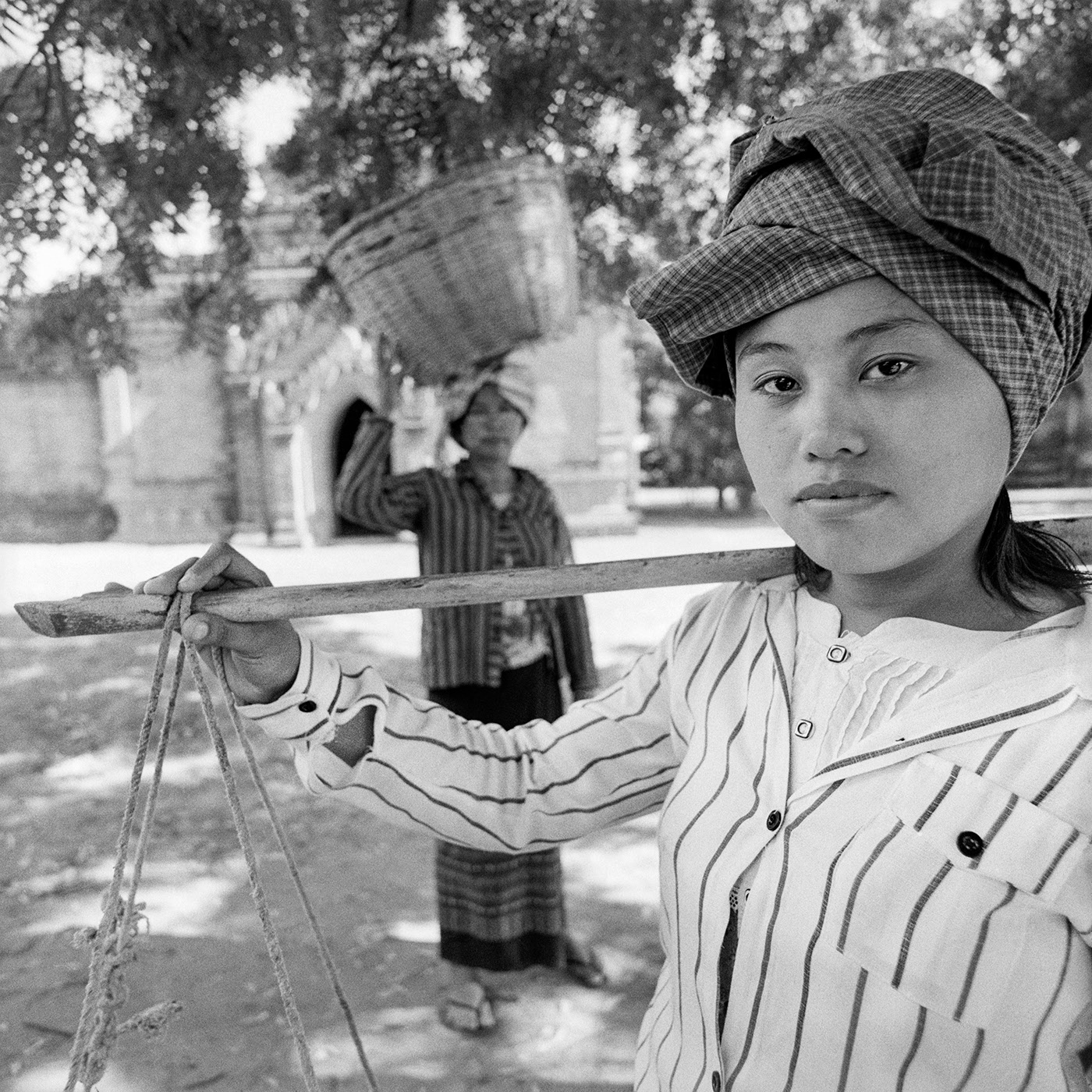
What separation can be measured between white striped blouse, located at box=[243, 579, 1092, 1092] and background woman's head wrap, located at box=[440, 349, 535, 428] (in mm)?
1963

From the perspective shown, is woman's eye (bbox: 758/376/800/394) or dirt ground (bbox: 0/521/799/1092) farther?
dirt ground (bbox: 0/521/799/1092)

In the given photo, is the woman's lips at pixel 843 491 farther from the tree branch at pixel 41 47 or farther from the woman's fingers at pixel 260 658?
the tree branch at pixel 41 47

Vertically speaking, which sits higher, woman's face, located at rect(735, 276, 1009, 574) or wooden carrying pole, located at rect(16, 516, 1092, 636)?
woman's face, located at rect(735, 276, 1009, 574)

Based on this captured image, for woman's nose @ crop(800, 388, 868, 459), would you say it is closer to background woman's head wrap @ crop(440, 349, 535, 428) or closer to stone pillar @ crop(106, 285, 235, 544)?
background woman's head wrap @ crop(440, 349, 535, 428)

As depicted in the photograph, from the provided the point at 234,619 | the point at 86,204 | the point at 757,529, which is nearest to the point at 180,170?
the point at 86,204

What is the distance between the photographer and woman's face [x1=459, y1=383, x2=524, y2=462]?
3105 mm

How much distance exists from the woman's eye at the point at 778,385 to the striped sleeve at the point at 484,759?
1.39ft

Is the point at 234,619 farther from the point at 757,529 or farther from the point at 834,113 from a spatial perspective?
the point at 757,529

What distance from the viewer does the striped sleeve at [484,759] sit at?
1220 millimetres

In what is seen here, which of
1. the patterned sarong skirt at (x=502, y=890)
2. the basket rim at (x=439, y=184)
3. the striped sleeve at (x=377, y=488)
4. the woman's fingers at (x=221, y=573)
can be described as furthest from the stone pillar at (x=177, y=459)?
the woman's fingers at (x=221, y=573)

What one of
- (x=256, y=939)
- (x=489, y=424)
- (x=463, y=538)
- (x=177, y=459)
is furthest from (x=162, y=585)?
(x=177, y=459)

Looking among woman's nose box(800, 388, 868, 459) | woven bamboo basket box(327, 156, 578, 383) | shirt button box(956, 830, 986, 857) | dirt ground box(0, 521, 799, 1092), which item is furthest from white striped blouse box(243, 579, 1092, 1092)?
woven bamboo basket box(327, 156, 578, 383)

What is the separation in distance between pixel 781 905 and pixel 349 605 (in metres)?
0.61

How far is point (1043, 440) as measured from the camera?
40.3 feet
